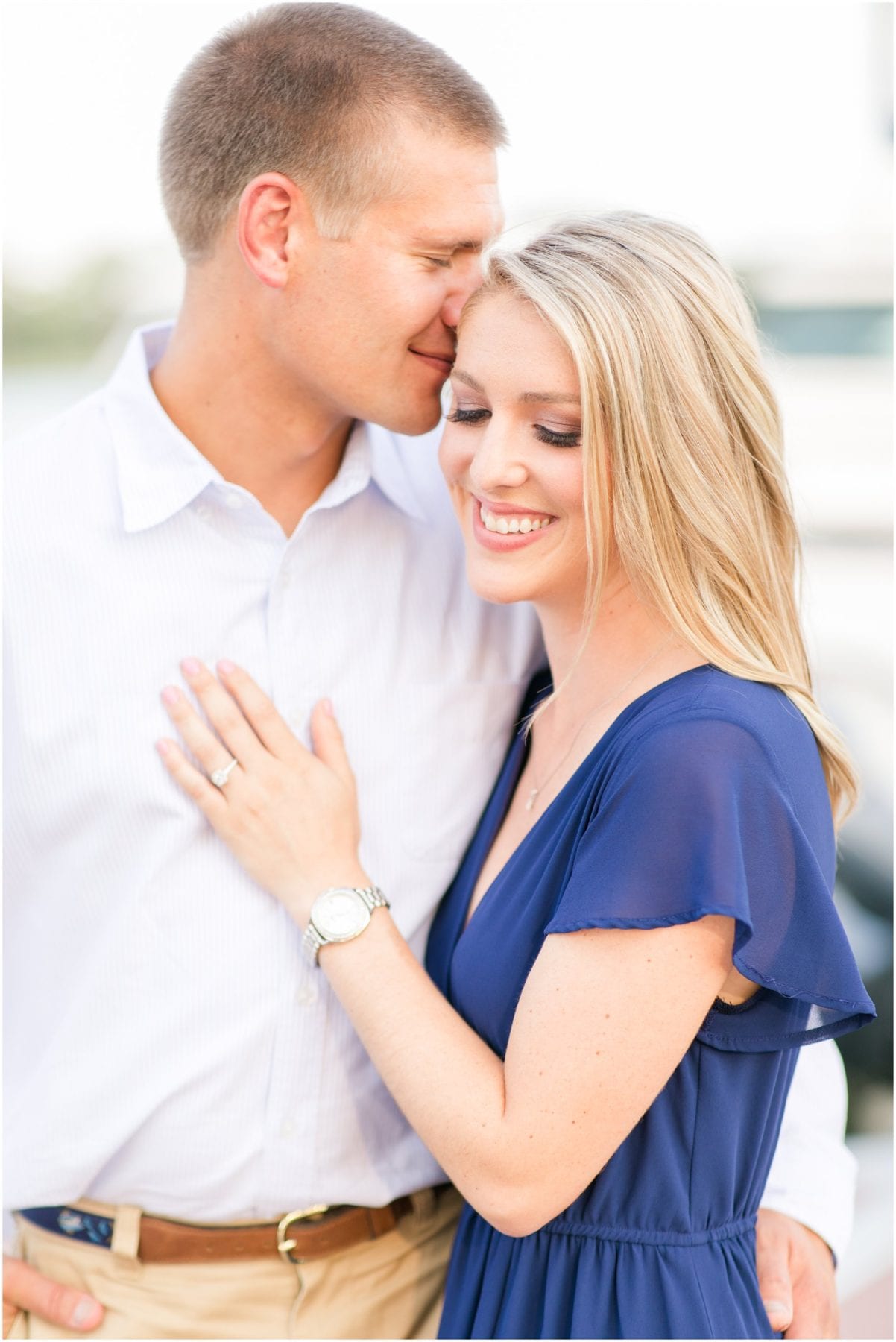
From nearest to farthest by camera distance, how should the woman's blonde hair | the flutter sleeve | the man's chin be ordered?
the flutter sleeve < the woman's blonde hair < the man's chin

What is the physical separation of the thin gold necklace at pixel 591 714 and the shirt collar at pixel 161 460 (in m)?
0.53

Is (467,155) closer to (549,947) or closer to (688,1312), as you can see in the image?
(549,947)

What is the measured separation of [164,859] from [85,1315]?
659 mm

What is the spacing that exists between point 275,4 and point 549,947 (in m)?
1.54

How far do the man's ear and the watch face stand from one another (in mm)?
914

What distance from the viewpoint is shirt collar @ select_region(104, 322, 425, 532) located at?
193 centimetres

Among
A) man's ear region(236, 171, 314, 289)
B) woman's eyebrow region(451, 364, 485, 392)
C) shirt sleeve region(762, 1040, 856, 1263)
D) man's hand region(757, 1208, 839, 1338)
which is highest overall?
man's ear region(236, 171, 314, 289)

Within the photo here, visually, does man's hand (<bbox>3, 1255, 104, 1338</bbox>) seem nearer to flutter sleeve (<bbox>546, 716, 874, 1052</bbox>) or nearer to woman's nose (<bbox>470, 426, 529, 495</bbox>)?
flutter sleeve (<bbox>546, 716, 874, 1052</bbox>)

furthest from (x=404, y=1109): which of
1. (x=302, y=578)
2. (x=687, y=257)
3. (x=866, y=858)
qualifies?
(x=866, y=858)

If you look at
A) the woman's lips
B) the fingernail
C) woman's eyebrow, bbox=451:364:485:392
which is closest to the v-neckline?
the woman's lips

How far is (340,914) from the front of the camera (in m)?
1.80

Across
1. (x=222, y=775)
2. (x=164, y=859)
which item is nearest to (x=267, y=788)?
(x=222, y=775)

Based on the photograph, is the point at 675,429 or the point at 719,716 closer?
the point at 719,716

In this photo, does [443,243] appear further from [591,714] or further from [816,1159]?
[816,1159]
